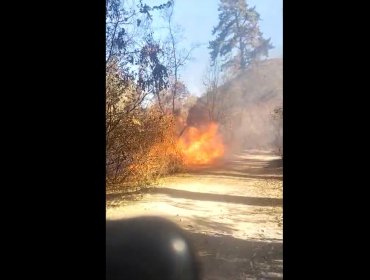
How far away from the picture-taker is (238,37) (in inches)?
80.4

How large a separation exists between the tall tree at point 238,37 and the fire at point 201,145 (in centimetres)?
40

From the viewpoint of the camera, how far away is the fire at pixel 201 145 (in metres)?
2.08

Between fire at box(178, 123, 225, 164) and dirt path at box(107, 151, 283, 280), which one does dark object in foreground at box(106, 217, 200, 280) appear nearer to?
dirt path at box(107, 151, 283, 280)

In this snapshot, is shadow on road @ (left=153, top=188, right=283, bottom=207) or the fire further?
the fire

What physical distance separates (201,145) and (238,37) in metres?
0.66

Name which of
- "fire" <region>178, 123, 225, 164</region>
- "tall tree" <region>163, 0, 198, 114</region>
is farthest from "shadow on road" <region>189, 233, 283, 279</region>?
"tall tree" <region>163, 0, 198, 114</region>

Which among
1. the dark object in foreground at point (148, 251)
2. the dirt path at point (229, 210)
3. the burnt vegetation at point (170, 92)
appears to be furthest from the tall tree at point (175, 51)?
the dark object in foreground at point (148, 251)

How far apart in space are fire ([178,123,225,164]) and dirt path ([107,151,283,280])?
0.22ft

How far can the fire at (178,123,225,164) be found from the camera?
208cm

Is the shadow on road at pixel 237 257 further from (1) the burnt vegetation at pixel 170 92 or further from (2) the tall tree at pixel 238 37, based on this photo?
(2) the tall tree at pixel 238 37
